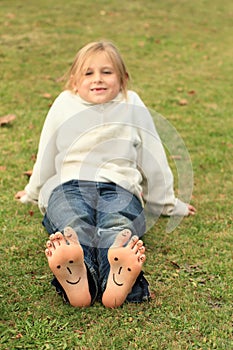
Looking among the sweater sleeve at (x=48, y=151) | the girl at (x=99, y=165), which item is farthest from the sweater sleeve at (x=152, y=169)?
the sweater sleeve at (x=48, y=151)

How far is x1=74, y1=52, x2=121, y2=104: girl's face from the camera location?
3.46 meters

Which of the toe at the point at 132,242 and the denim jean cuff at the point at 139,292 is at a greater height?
the toe at the point at 132,242

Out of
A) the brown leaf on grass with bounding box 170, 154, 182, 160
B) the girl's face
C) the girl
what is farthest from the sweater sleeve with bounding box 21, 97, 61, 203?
the brown leaf on grass with bounding box 170, 154, 182, 160

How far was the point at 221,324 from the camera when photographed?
2.58m

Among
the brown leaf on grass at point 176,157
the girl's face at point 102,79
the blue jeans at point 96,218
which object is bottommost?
the brown leaf on grass at point 176,157

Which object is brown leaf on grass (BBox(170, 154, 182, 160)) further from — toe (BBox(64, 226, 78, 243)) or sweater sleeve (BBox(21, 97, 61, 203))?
toe (BBox(64, 226, 78, 243))

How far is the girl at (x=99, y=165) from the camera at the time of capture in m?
2.99

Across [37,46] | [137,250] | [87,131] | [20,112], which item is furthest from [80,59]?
[37,46]

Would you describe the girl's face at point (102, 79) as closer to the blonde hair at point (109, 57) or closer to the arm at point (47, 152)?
the blonde hair at point (109, 57)

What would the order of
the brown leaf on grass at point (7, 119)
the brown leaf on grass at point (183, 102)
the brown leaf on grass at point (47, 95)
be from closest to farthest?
the brown leaf on grass at point (7, 119) < the brown leaf on grass at point (47, 95) < the brown leaf on grass at point (183, 102)

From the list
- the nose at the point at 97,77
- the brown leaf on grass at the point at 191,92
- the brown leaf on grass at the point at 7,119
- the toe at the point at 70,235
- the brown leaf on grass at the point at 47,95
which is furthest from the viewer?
the brown leaf on grass at the point at 191,92

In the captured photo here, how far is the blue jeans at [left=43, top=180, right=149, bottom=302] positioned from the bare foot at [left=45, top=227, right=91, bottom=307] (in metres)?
0.09

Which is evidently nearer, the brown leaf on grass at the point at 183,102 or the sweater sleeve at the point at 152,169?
the sweater sleeve at the point at 152,169

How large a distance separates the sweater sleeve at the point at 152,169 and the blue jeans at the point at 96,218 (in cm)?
35
